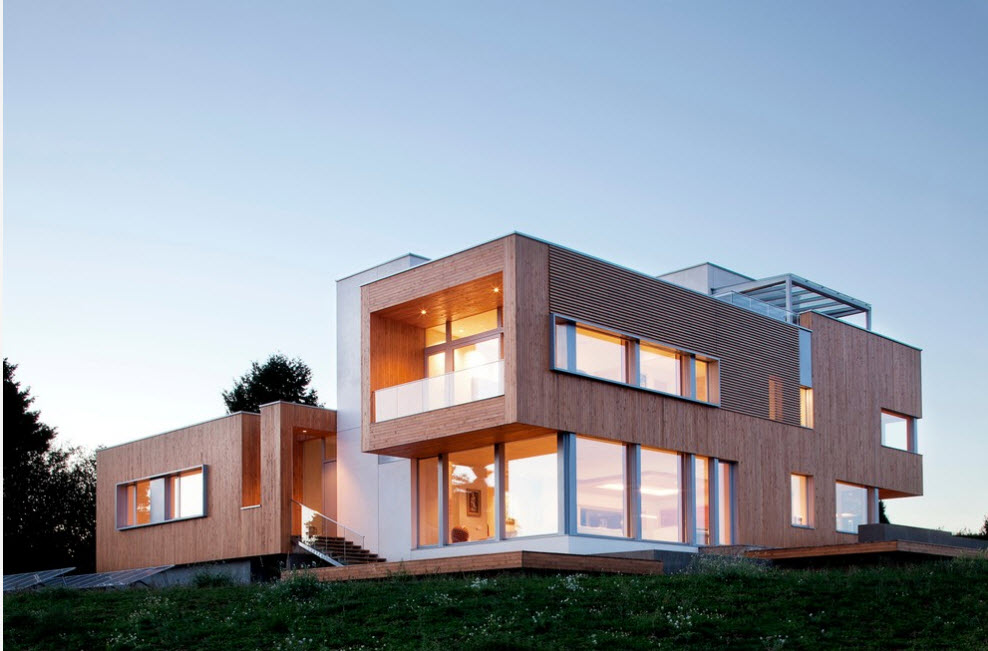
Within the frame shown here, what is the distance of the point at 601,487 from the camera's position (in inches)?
892

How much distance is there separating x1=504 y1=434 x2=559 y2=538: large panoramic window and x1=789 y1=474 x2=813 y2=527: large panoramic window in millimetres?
8700

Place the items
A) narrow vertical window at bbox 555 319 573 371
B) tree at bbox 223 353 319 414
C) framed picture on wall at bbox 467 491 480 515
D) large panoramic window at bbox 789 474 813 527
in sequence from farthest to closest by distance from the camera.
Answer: tree at bbox 223 353 319 414 < large panoramic window at bbox 789 474 813 527 < framed picture on wall at bbox 467 491 480 515 < narrow vertical window at bbox 555 319 573 371

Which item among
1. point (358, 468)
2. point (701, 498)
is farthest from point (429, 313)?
point (701, 498)

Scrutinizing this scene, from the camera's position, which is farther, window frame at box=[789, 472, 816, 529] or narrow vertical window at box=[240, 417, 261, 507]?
narrow vertical window at box=[240, 417, 261, 507]

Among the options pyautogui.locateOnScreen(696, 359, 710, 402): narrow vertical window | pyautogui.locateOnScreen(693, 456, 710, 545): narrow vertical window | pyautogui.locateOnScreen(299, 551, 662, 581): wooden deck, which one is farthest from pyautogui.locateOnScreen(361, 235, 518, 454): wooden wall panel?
pyautogui.locateOnScreen(693, 456, 710, 545): narrow vertical window

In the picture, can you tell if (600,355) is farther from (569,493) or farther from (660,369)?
(569,493)

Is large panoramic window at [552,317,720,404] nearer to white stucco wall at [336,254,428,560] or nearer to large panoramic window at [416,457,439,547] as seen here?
large panoramic window at [416,457,439,547]

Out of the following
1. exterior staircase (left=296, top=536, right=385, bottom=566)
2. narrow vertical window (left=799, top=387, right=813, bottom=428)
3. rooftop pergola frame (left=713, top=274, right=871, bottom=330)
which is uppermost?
rooftop pergola frame (left=713, top=274, right=871, bottom=330)

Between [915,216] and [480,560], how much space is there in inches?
686

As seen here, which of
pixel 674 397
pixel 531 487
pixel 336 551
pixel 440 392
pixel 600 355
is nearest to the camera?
pixel 531 487

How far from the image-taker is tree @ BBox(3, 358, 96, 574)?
43.0m

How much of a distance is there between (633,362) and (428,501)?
5.60m

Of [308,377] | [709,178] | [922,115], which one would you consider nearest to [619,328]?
[709,178]

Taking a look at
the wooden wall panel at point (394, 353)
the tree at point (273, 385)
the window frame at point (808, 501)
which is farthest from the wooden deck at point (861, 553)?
the tree at point (273, 385)
